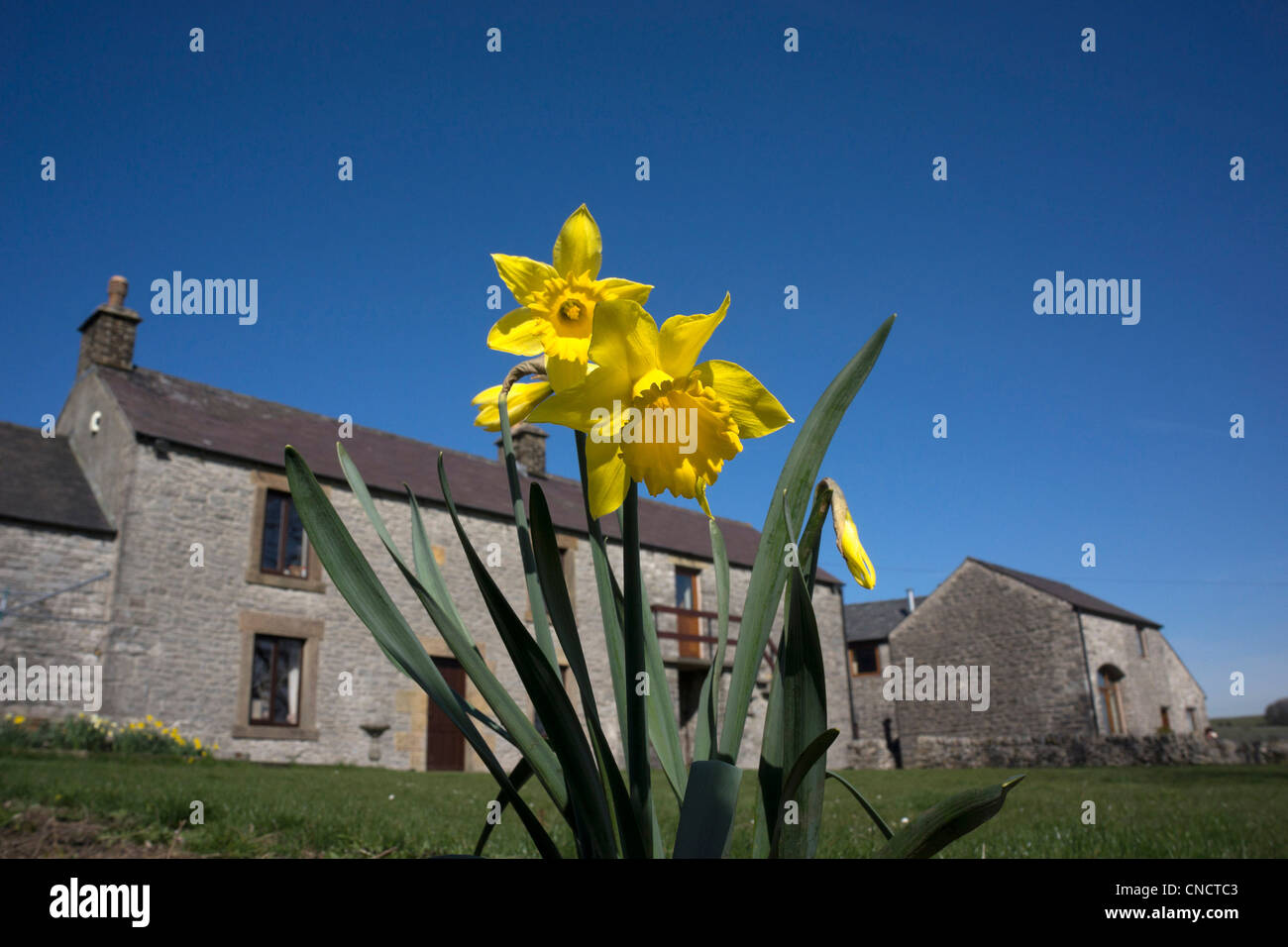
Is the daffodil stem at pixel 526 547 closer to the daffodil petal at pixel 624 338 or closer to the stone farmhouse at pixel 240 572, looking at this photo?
the daffodil petal at pixel 624 338

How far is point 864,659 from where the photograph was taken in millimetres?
30219

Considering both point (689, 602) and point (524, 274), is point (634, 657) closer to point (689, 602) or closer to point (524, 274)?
point (524, 274)

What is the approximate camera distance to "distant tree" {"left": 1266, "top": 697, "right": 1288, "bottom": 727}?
42.8 meters

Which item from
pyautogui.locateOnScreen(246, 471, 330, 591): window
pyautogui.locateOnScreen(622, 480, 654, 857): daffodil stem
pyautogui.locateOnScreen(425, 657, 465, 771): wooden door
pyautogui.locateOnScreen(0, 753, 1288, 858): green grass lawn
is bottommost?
pyautogui.locateOnScreen(425, 657, 465, 771): wooden door

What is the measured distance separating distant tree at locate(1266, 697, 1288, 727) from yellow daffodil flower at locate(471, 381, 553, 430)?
173ft

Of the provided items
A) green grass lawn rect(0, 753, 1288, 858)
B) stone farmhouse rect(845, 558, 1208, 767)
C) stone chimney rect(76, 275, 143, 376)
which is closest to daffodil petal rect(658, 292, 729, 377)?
green grass lawn rect(0, 753, 1288, 858)

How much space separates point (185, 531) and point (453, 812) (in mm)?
10401

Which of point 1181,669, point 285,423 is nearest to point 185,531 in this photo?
point 285,423

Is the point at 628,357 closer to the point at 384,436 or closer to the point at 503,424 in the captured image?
the point at 503,424

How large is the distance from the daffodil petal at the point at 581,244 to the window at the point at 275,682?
1489 centimetres

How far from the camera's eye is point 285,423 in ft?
57.4

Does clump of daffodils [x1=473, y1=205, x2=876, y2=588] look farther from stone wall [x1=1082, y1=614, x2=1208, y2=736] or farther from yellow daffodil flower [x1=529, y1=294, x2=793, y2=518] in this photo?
stone wall [x1=1082, y1=614, x2=1208, y2=736]

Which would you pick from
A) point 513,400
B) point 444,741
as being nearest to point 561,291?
point 513,400

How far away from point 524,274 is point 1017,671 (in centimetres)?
2678
